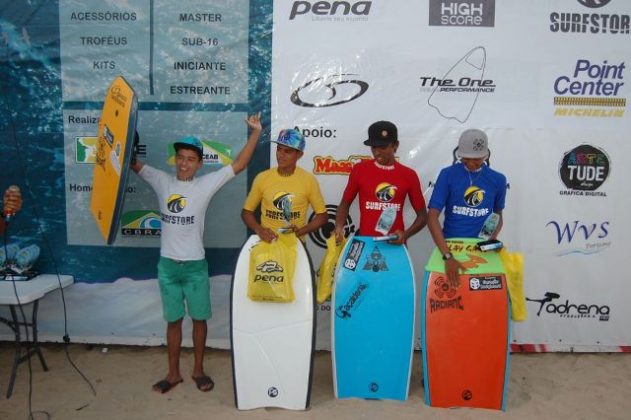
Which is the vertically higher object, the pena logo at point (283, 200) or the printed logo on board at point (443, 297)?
the pena logo at point (283, 200)

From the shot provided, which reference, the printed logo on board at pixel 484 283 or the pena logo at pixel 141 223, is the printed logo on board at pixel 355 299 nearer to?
the printed logo on board at pixel 484 283

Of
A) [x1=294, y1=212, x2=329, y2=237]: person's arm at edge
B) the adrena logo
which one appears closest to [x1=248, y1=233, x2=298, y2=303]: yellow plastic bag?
[x1=294, y1=212, x2=329, y2=237]: person's arm at edge

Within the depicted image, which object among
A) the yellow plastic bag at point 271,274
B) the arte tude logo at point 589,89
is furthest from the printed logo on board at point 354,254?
the arte tude logo at point 589,89

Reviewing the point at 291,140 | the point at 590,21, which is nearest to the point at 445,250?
the point at 291,140

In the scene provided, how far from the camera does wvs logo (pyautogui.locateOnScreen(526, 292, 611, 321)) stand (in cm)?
367

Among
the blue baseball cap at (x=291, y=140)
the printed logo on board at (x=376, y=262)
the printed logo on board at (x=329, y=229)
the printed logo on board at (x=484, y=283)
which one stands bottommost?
the printed logo on board at (x=484, y=283)

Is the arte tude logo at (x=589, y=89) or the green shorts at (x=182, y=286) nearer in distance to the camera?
the green shorts at (x=182, y=286)

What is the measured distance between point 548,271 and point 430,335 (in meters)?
1.30

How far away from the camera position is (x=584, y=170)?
3.58m

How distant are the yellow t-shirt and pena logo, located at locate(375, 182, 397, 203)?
34cm

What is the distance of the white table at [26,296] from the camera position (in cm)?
303

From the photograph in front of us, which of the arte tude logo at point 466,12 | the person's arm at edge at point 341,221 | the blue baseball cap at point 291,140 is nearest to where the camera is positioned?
the blue baseball cap at point 291,140

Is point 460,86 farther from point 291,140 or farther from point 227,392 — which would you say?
point 227,392

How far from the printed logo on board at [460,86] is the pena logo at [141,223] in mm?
2111
